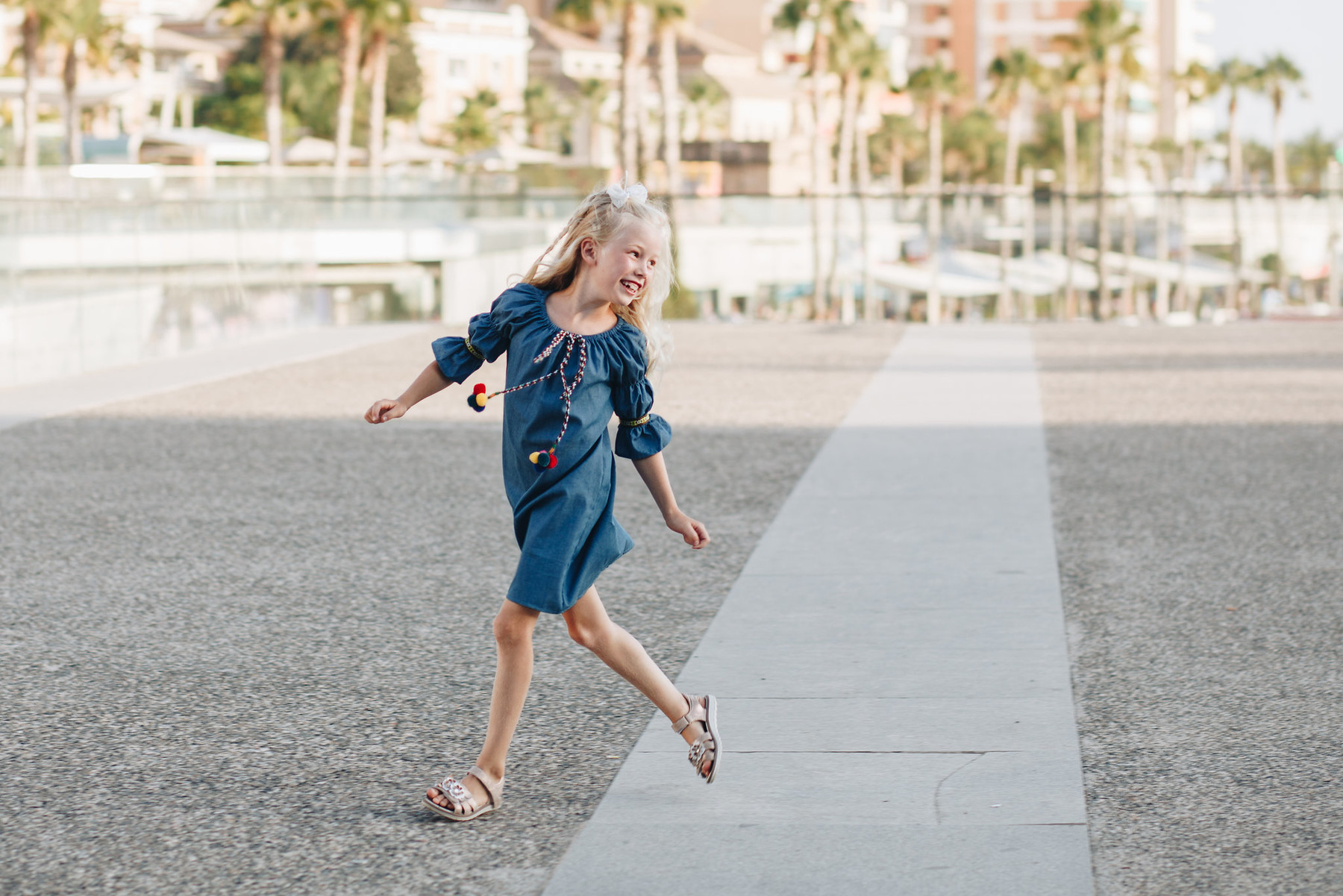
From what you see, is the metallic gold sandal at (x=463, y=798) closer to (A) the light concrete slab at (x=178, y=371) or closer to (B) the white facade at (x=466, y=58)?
(A) the light concrete slab at (x=178, y=371)

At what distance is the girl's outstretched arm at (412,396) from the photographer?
4012 mm

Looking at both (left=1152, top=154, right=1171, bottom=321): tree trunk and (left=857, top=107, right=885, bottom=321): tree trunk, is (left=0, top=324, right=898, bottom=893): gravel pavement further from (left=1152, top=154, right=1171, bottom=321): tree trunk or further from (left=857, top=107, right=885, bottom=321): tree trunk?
(left=1152, top=154, right=1171, bottom=321): tree trunk

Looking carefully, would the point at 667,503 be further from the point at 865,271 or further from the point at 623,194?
the point at 865,271

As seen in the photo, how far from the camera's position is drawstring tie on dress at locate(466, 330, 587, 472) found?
390cm

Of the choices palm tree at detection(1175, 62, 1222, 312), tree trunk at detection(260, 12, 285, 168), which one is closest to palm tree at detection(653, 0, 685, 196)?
tree trunk at detection(260, 12, 285, 168)

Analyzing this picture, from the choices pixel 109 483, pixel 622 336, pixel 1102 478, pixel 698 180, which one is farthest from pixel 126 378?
pixel 698 180

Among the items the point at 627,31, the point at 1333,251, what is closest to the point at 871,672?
the point at 1333,251

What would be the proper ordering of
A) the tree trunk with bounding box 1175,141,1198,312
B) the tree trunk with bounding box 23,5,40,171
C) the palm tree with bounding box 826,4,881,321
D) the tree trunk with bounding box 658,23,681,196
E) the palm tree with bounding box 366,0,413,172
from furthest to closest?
the palm tree with bounding box 826,4,881,321
the tree trunk with bounding box 658,23,681,196
the tree trunk with bounding box 23,5,40,171
the palm tree with bounding box 366,0,413,172
the tree trunk with bounding box 1175,141,1198,312

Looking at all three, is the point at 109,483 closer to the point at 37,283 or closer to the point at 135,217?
the point at 37,283

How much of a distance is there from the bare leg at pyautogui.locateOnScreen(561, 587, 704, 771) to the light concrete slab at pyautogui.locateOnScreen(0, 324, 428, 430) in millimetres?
9611

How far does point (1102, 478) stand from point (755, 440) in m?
2.70

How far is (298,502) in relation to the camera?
9094 millimetres

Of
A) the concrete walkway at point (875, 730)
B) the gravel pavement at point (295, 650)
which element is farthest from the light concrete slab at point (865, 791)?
the gravel pavement at point (295, 650)

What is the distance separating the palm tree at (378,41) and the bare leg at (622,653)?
39239mm
